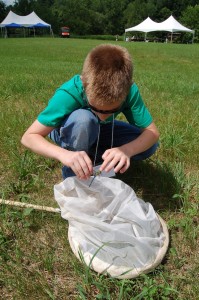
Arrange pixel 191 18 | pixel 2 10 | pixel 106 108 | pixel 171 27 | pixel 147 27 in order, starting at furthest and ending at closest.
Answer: pixel 191 18 → pixel 2 10 → pixel 147 27 → pixel 171 27 → pixel 106 108

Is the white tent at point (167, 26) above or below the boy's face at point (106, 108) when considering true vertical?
above

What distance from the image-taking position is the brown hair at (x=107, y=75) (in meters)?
1.62

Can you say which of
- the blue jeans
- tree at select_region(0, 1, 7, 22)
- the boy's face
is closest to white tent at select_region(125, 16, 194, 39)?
tree at select_region(0, 1, 7, 22)

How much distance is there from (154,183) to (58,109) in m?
0.80

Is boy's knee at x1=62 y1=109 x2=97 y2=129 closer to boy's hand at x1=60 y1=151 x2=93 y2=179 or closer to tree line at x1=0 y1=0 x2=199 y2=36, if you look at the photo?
boy's hand at x1=60 y1=151 x2=93 y2=179

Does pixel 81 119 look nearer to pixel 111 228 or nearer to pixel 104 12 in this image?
pixel 111 228

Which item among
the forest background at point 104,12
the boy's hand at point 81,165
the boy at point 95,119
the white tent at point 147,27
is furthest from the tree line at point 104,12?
the boy's hand at point 81,165

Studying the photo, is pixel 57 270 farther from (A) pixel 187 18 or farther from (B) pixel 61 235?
(A) pixel 187 18

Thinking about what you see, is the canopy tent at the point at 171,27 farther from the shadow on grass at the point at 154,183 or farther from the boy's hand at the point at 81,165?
the boy's hand at the point at 81,165

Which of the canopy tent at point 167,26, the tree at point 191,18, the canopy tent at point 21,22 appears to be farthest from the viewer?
the tree at point 191,18

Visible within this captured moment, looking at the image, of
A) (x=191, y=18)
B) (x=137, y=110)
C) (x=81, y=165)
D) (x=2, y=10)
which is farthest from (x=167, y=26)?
(x=81, y=165)

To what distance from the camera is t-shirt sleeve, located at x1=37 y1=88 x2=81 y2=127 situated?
1.90 metres

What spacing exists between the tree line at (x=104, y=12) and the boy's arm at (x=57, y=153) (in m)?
52.5

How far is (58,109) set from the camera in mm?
1936
